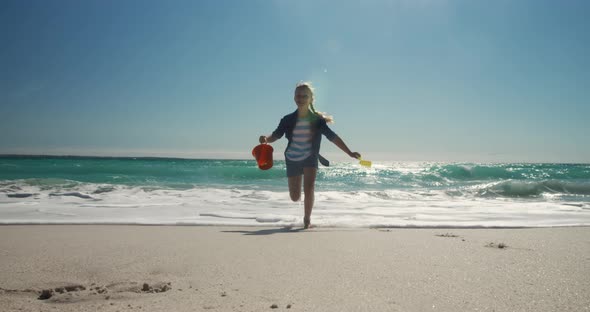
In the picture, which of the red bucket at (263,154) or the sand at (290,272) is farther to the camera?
the red bucket at (263,154)

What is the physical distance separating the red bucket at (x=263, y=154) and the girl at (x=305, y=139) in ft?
0.26

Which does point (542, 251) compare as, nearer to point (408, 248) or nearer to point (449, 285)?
point (408, 248)

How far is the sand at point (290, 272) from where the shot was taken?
1584mm

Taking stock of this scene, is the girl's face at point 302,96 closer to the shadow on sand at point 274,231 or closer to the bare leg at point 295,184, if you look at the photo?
the bare leg at point 295,184

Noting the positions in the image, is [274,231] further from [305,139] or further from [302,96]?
[302,96]

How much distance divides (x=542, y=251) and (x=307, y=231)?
1.91m

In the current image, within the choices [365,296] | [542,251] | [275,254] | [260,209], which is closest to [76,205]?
[260,209]

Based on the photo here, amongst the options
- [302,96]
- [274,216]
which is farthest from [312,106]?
[274,216]

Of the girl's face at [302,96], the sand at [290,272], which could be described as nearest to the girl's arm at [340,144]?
the girl's face at [302,96]

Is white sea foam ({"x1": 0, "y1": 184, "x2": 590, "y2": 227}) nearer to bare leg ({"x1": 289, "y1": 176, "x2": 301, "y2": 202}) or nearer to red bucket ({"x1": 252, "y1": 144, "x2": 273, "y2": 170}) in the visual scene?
bare leg ({"x1": 289, "y1": 176, "x2": 301, "y2": 202})

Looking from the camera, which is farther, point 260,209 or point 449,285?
point 260,209

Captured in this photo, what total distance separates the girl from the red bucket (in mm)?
80

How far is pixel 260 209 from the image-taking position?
573 cm

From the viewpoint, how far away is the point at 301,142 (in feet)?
13.8
